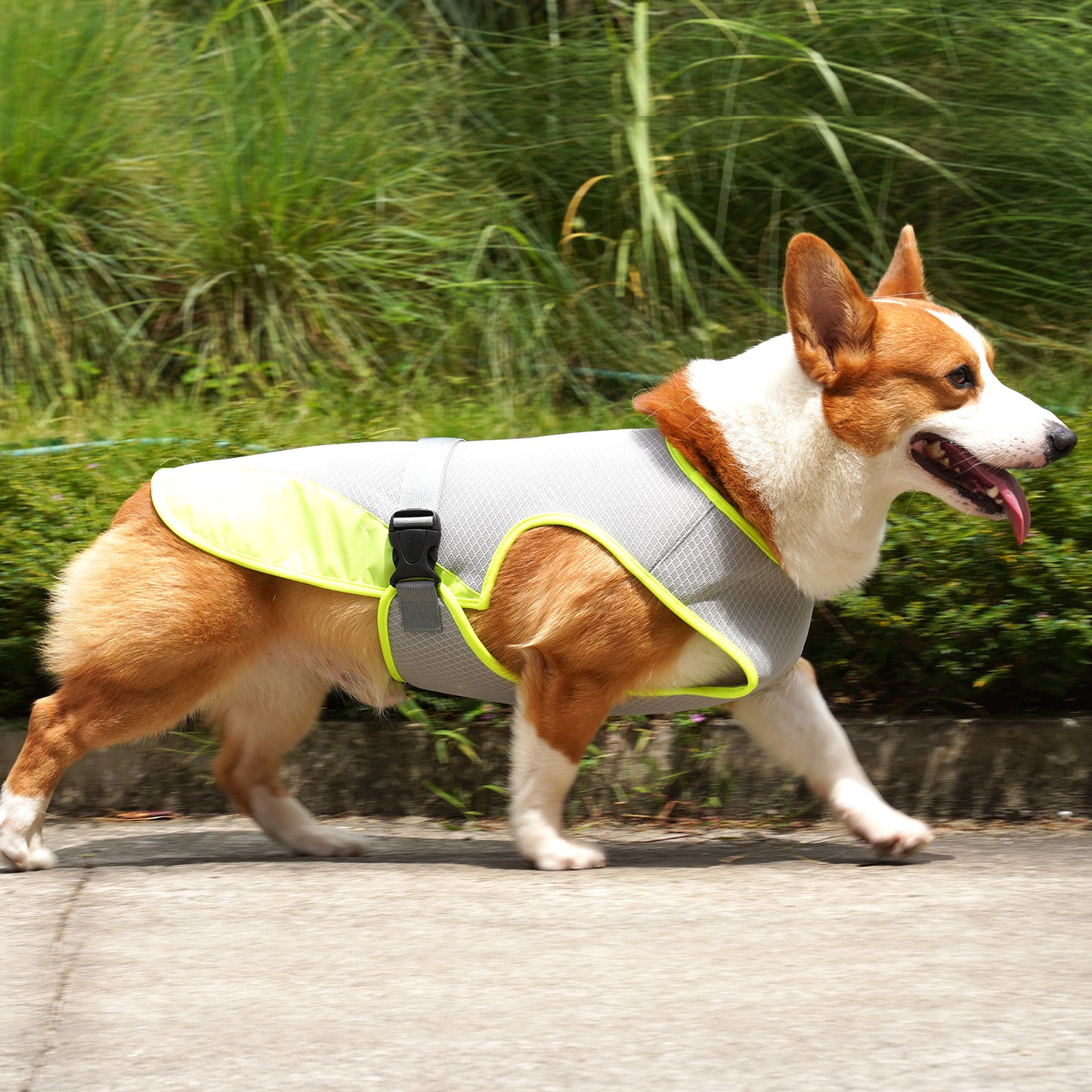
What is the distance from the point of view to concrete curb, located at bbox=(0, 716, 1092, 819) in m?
4.17

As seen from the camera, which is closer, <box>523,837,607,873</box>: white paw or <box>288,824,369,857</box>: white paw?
<box>523,837,607,873</box>: white paw

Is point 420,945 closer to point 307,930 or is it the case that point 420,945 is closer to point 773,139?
point 307,930

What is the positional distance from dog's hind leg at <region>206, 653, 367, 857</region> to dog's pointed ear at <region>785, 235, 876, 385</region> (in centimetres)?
156

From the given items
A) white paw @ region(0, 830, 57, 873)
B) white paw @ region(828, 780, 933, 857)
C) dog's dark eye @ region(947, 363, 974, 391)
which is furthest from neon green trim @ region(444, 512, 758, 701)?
white paw @ region(0, 830, 57, 873)

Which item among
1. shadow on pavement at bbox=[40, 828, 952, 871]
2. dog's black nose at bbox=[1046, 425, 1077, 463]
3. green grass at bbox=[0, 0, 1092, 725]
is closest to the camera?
dog's black nose at bbox=[1046, 425, 1077, 463]

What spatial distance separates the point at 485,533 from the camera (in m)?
3.55

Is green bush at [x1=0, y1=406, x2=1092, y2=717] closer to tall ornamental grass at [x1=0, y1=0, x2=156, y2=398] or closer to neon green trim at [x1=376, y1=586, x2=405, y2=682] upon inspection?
neon green trim at [x1=376, y1=586, x2=405, y2=682]

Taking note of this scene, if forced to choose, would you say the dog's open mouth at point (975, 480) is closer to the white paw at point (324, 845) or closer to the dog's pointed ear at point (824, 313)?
the dog's pointed ear at point (824, 313)

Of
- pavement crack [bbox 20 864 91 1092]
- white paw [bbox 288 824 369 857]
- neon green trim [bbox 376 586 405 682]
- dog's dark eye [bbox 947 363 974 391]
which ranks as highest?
dog's dark eye [bbox 947 363 974 391]

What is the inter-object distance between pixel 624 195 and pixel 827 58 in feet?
4.33

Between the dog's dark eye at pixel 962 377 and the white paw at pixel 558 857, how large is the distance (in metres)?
1.47

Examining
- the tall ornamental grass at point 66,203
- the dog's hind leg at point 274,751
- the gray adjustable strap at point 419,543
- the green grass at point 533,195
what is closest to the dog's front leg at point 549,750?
the gray adjustable strap at point 419,543

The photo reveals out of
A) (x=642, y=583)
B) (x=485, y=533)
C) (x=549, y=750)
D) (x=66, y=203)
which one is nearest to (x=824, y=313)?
(x=642, y=583)

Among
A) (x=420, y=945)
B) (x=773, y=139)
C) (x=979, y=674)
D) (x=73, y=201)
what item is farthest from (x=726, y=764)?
(x=73, y=201)
